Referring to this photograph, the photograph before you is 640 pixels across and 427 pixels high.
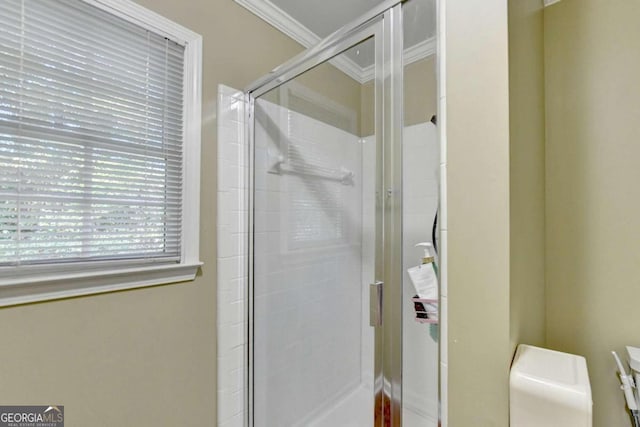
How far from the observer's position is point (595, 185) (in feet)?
3.45

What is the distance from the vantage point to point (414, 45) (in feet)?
2.93

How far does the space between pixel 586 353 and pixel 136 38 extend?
6.86ft

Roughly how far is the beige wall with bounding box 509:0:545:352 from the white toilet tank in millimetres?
69

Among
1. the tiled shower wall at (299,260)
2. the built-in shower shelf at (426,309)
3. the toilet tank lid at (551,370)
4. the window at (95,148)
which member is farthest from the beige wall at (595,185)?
the window at (95,148)

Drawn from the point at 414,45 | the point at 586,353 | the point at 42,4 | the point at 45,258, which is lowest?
the point at 586,353

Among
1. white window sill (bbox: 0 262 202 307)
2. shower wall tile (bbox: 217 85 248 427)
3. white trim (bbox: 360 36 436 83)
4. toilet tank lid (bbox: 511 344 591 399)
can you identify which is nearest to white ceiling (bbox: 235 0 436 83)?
white trim (bbox: 360 36 436 83)

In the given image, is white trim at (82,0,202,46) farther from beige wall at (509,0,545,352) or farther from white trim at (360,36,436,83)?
beige wall at (509,0,545,352)

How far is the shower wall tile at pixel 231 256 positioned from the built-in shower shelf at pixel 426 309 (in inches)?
34.9

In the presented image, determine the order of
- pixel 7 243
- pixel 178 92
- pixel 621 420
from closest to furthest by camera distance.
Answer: pixel 7 243 → pixel 621 420 → pixel 178 92

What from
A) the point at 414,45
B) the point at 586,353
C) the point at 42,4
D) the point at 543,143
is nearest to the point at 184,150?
the point at 42,4

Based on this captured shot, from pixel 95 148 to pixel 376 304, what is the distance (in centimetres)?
114

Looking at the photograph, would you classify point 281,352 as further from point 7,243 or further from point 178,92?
point 178,92

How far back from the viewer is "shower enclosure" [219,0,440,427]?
3.06ft

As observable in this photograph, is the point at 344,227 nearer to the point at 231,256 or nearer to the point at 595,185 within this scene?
the point at 231,256
